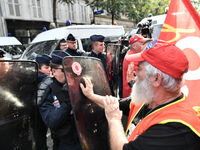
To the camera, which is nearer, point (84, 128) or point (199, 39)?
point (84, 128)

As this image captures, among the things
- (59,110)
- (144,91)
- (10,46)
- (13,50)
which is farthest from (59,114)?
(10,46)

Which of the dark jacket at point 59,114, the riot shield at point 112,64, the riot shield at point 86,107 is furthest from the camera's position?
the riot shield at point 112,64

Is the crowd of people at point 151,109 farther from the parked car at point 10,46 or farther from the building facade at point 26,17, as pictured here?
the building facade at point 26,17

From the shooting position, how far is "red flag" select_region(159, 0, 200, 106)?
5.27ft

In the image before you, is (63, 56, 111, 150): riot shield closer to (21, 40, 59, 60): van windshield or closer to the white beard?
the white beard

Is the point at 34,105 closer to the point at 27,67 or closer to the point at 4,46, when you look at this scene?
the point at 27,67

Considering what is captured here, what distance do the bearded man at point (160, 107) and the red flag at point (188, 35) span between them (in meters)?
0.68

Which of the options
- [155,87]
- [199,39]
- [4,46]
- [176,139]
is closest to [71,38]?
[199,39]

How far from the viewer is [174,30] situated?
1.77 meters

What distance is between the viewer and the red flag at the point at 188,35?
63.3 inches

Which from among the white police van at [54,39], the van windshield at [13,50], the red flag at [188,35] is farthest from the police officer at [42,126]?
the van windshield at [13,50]

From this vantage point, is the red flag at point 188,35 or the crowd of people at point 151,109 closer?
the crowd of people at point 151,109

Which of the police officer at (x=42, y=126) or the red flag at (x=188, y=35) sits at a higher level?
the red flag at (x=188, y=35)

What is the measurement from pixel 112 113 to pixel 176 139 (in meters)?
0.44
